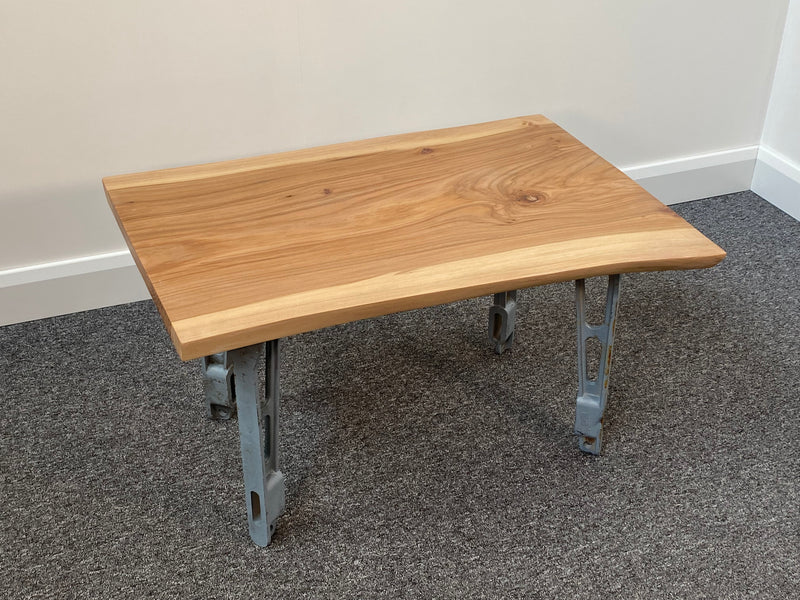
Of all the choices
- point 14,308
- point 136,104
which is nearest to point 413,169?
point 136,104

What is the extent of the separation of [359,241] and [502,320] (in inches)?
20.3

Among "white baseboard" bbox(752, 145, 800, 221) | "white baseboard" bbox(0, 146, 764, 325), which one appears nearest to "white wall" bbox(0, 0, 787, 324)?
"white baseboard" bbox(0, 146, 764, 325)

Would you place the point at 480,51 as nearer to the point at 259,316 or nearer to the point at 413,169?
the point at 413,169

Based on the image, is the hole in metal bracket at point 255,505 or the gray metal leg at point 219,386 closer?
the hole in metal bracket at point 255,505

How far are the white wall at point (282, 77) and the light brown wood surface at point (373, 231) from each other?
0.32 m

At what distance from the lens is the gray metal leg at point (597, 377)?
136 centimetres

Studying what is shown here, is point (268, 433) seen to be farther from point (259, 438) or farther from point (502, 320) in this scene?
point (502, 320)

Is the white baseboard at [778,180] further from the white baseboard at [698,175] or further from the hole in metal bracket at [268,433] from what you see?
the hole in metal bracket at [268,433]

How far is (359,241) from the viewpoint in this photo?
4.13ft

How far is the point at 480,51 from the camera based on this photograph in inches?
74.4

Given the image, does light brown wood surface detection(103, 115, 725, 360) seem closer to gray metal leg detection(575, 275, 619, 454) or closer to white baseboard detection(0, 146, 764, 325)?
gray metal leg detection(575, 275, 619, 454)

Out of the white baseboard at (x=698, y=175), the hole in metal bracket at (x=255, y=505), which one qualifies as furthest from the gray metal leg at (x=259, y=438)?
the white baseboard at (x=698, y=175)

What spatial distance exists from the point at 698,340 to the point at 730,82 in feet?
2.57

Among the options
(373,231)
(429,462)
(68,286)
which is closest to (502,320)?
(429,462)
